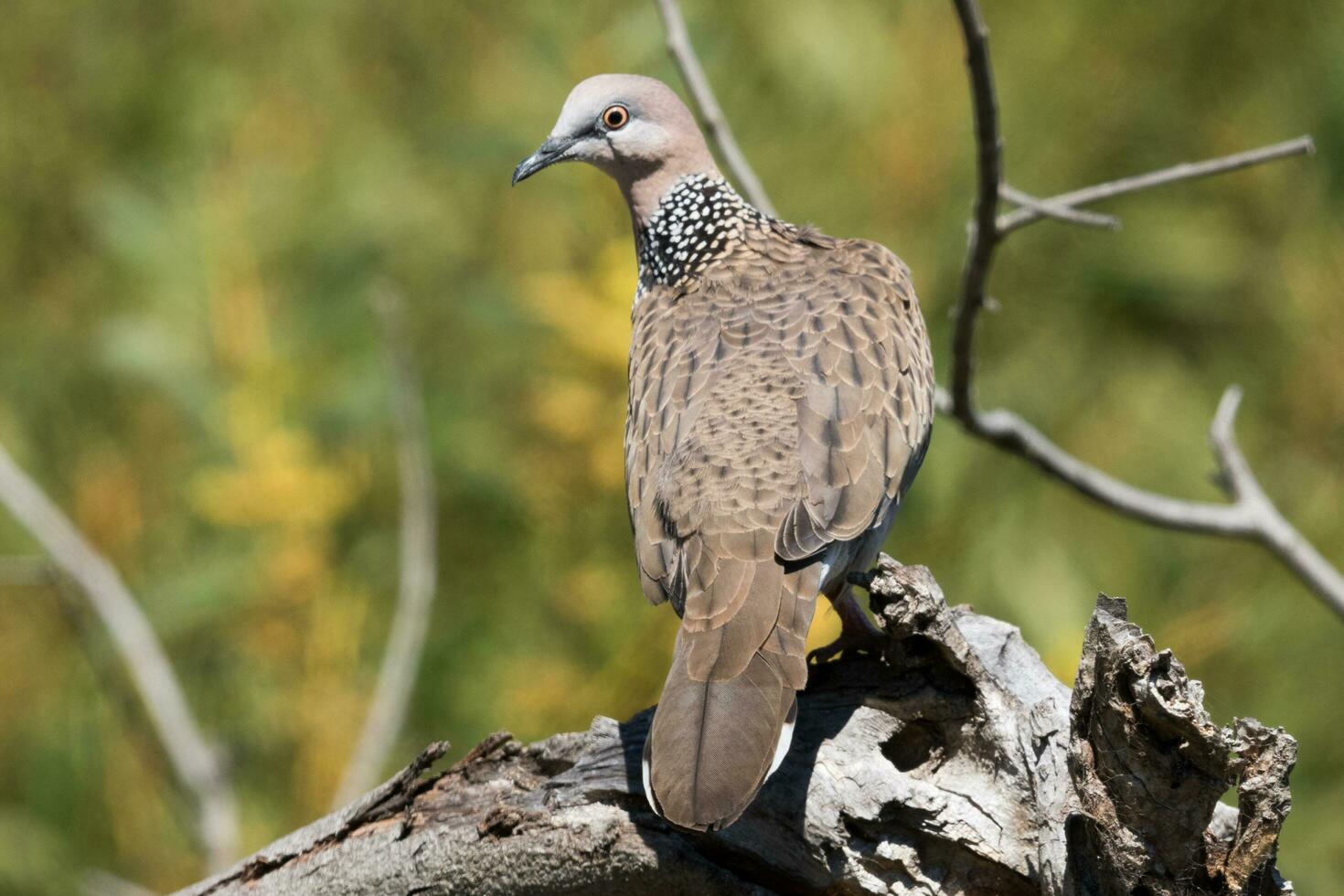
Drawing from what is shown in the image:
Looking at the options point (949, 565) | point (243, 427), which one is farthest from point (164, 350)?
point (949, 565)

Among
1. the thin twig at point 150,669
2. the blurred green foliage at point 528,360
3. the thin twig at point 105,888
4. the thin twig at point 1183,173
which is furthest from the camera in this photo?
the blurred green foliage at point 528,360

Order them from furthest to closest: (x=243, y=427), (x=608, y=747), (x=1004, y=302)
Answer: (x=1004, y=302), (x=243, y=427), (x=608, y=747)

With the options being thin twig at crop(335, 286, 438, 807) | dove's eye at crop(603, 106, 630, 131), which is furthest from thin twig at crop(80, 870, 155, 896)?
dove's eye at crop(603, 106, 630, 131)

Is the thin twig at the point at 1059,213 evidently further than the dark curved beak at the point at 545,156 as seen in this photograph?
No

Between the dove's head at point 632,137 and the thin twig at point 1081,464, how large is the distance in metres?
0.91

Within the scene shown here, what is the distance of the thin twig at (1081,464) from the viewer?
4035mm

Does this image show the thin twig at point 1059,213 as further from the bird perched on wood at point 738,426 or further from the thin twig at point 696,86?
the thin twig at point 696,86

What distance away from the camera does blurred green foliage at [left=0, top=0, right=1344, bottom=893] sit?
6.21m

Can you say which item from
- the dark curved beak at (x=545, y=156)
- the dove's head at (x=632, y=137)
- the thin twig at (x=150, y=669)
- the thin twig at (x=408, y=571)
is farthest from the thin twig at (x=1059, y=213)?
the thin twig at (x=150, y=669)

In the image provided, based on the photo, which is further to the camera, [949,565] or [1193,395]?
[1193,395]

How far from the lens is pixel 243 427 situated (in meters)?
6.46

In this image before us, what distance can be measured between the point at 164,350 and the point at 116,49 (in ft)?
12.6

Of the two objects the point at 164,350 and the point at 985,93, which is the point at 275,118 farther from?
the point at 985,93

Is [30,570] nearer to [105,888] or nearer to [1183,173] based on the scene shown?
[105,888]
